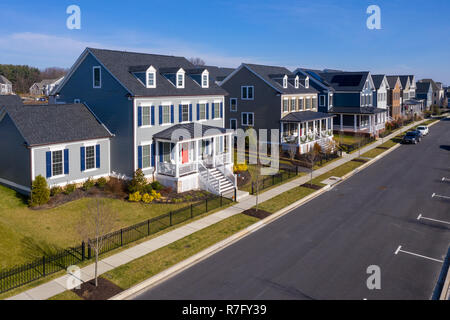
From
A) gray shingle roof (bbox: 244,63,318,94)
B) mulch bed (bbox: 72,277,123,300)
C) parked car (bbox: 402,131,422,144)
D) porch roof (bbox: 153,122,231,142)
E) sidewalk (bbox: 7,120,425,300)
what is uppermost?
gray shingle roof (bbox: 244,63,318,94)

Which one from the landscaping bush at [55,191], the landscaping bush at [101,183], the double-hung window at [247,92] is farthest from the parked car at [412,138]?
the landscaping bush at [55,191]

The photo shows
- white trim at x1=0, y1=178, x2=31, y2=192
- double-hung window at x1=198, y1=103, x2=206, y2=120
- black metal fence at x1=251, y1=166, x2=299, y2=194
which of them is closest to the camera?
white trim at x1=0, y1=178, x2=31, y2=192

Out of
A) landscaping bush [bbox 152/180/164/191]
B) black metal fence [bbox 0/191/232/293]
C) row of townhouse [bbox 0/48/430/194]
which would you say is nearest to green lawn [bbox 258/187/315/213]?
black metal fence [bbox 0/191/232/293]

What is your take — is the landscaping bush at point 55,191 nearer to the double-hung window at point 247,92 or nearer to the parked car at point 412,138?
the double-hung window at point 247,92

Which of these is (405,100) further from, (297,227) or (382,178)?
(297,227)

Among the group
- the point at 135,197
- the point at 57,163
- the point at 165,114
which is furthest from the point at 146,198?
the point at 165,114

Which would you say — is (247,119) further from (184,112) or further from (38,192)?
(38,192)

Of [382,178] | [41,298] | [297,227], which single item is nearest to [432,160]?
[382,178]

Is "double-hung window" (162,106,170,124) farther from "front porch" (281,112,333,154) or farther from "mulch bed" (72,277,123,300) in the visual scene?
"front porch" (281,112,333,154)
